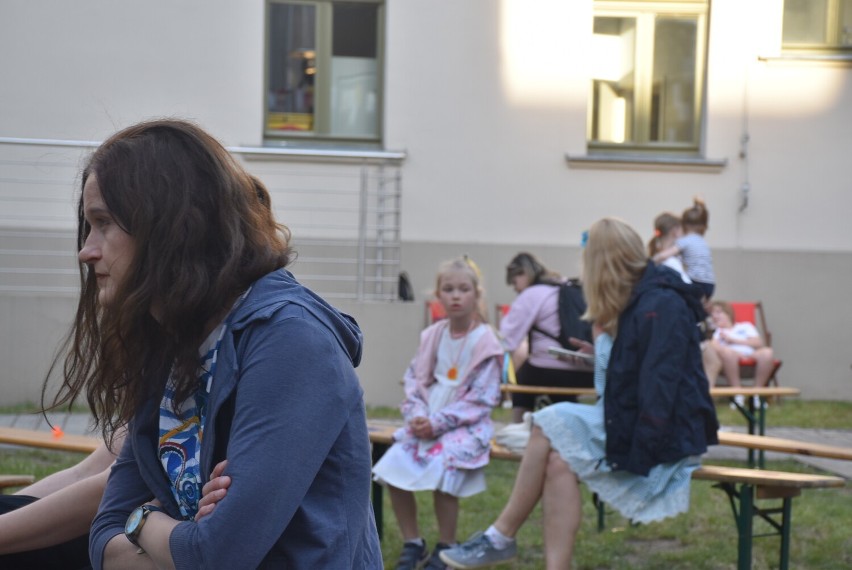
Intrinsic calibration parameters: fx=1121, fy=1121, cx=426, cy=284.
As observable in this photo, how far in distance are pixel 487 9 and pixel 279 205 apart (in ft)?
9.28

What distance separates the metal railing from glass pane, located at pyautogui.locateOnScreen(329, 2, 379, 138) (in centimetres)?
54

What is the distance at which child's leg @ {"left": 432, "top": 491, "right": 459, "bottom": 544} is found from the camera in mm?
5430

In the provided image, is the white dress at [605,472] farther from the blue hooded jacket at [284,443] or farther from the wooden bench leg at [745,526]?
the blue hooded jacket at [284,443]

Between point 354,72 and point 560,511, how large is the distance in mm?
7456

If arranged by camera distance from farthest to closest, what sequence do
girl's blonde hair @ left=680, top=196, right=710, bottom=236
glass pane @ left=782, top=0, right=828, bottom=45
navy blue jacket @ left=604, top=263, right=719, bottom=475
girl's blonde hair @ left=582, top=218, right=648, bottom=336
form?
glass pane @ left=782, top=0, right=828, bottom=45
girl's blonde hair @ left=680, top=196, right=710, bottom=236
girl's blonde hair @ left=582, top=218, right=648, bottom=336
navy blue jacket @ left=604, top=263, right=719, bottom=475

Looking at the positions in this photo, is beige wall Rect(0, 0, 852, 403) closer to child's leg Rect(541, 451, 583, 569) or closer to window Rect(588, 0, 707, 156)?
window Rect(588, 0, 707, 156)

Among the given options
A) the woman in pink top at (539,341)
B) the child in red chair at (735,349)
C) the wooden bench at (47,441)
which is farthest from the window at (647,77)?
the wooden bench at (47,441)

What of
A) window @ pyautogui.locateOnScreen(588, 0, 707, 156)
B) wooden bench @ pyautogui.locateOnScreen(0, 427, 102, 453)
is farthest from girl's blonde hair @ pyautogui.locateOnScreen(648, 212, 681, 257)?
wooden bench @ pyautogui.locateOnScreen(0, 427, 102, 453)

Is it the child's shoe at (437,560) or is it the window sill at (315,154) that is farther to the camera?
the window sill at (315,154)

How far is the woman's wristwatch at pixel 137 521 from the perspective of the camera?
6.49ft

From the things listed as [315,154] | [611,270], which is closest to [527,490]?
[611,270]

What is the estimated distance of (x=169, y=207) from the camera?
1.86 meters

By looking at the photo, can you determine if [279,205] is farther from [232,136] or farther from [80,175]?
[80,175]

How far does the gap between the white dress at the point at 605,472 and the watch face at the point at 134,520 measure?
321cm
